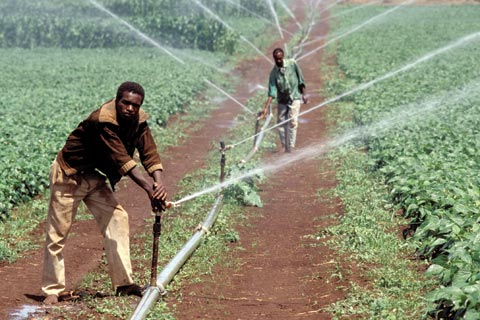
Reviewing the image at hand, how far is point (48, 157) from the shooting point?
1280cm

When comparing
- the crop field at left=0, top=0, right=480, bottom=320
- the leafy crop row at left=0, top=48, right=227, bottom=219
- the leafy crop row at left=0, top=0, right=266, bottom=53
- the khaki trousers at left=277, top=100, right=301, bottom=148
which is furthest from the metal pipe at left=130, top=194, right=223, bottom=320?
the leafy crop row at left=0, top=0, right=266, bottom=53

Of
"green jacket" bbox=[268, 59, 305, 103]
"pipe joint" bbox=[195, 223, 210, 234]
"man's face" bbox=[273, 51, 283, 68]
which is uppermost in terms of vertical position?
"man's face" bbox=[273, 51, 283, 68]

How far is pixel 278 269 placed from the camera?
8.37 m

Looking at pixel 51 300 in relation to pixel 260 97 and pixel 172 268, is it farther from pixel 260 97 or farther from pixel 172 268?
pixel 260 97

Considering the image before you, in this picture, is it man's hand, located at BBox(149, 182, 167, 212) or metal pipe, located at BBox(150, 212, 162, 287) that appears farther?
metal pipe, located at BBox(150, 212, 162, 287)

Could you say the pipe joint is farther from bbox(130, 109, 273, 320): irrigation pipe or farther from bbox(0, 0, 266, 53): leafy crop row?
bbox(0, 0, 266, 53): leafy crop row

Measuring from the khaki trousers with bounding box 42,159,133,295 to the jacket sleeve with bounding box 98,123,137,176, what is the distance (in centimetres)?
55

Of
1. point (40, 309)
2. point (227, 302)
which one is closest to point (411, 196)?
point (227, 302)

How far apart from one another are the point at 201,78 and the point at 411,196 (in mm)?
16955

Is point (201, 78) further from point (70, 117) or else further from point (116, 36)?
point (116, 36)

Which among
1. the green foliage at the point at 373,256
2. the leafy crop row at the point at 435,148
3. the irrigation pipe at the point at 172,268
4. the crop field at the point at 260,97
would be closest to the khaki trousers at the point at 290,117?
the crop field at the point at 260,97

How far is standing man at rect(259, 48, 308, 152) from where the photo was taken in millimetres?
14508

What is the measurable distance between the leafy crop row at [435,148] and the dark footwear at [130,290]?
8.72ft

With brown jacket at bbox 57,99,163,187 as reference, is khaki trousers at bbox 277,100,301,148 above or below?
above
